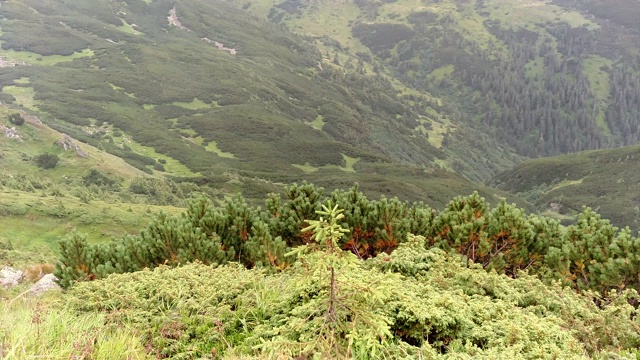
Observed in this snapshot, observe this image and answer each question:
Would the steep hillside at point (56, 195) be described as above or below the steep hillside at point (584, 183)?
above

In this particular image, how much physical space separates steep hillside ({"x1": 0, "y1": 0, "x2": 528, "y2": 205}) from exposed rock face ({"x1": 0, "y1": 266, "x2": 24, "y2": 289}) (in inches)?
1877

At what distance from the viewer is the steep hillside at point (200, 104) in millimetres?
82625

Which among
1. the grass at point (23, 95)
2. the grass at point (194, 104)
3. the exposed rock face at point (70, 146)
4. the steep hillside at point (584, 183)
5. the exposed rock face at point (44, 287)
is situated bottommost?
the steep hillside at point (584, 183)

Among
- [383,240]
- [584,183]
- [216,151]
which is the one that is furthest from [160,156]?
[584,183]

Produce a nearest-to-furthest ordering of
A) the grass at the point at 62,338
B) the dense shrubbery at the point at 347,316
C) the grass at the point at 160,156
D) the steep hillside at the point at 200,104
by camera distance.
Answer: the grass at the point at 62,338 < the dense shrubbery at the point at 347,316 < the grass at the point at 160,156 < the steep hillside at the point at 200,104

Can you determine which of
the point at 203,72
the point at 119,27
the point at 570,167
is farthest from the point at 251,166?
the point at 570,167

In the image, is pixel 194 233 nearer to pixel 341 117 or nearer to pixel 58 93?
pixel 58 93

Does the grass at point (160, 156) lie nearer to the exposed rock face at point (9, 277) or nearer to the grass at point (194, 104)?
the grass at point (194, 104)

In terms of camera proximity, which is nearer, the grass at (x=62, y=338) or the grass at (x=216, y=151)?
the grass at (x=62, y=338)

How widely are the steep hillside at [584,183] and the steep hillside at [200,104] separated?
75.7 feet

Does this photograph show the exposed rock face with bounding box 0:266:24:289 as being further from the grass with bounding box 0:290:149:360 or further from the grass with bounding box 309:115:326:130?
the grass with bounding box 309:115:326:130

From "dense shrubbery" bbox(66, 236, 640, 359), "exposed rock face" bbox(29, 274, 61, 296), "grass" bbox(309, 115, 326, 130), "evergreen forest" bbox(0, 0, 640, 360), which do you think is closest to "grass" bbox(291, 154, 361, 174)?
"evergreen forest" bbox(0, 0, 640, 360)

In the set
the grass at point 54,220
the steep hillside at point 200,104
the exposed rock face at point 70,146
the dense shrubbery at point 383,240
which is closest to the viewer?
the dense shrubbery at point 383,240

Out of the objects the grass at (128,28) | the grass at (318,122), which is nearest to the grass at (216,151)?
the grass at (318,122)
